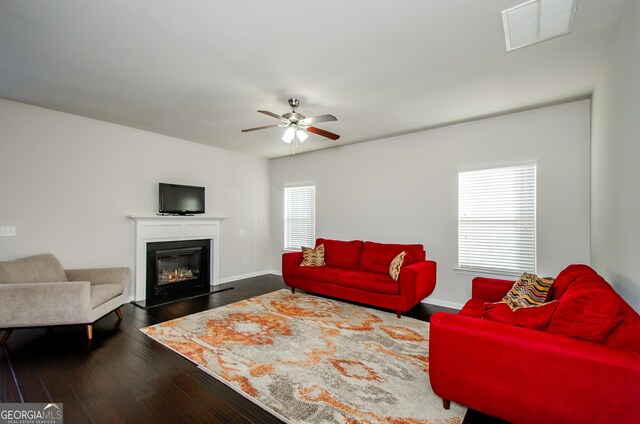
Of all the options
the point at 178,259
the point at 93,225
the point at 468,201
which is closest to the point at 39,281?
the point at 93,225

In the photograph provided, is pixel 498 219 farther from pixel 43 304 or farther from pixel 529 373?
pixel 43 304

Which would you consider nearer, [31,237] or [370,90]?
[370,90]

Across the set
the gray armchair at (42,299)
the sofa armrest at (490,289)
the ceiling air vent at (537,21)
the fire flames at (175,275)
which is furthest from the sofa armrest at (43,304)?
the ceiling air vent at (537,21)

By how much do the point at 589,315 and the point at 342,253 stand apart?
11.9 ft

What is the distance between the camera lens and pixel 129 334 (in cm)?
324

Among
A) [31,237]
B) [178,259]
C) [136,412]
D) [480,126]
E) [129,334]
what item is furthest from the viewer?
[178,259]

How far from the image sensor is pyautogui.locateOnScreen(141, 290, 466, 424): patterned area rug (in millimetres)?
1999

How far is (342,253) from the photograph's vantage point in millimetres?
5039

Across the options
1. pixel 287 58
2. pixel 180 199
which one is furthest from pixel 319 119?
pixel 180 199

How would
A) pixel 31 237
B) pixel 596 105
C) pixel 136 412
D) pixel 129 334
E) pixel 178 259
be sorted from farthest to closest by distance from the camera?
1. pixel 178 259
2. pixel 31 237
3. pixel 129 334
4. pixel 596 105
5. pixel 136 412

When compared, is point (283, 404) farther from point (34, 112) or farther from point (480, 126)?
point (34, 112)

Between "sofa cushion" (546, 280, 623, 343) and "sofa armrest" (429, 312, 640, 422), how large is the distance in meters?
0.07

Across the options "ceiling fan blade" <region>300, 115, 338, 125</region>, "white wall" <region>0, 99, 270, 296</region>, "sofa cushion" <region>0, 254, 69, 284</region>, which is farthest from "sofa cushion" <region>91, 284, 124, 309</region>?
"ceiling fan blade" <region>300, 115, 338, 125</region>

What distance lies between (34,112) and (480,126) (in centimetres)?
610
